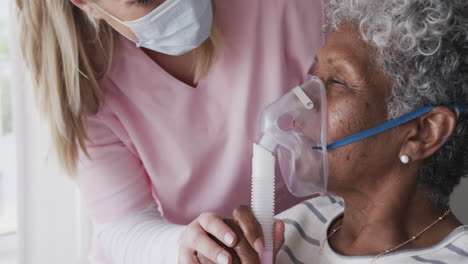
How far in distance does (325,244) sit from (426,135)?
40cm

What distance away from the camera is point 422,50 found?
4.24 ft

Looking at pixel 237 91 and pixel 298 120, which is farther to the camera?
pixel 237 91

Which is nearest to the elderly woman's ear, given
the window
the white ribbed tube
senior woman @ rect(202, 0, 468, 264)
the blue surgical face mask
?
senior woman @ rect(202, 0, 468, 264)

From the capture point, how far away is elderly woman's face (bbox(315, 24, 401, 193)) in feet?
4.50

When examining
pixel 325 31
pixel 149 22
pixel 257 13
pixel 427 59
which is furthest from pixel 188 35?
pixel 427 59

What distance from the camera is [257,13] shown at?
1760mm

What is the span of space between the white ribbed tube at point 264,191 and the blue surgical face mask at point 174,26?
15.5 inches

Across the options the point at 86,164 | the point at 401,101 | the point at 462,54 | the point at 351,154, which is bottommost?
the point at 86,164

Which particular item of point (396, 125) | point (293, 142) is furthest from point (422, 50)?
point (293, 142)

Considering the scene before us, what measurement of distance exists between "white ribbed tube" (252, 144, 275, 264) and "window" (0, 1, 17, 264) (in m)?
1.95

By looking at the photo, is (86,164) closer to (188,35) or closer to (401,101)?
(188,35)

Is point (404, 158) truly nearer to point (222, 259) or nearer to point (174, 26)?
point (222, 259)

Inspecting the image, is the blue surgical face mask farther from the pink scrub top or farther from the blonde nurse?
the pink scrub top

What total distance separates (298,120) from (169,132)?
0.50 meters
